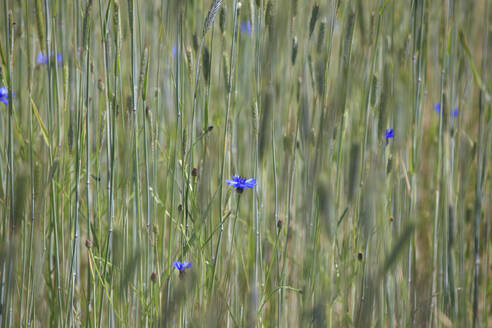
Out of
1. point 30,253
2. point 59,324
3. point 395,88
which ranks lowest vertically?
point 59,324

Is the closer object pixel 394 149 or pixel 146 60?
pixel 146 60

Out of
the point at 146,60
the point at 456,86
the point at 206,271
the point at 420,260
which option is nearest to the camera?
the point at 146,60

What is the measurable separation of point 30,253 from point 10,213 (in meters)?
0.09

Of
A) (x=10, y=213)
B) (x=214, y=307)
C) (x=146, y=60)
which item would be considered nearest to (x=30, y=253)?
(x=10, y=213)

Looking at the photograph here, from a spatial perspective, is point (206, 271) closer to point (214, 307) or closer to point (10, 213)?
point (10, 213)

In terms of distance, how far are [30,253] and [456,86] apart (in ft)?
3.10

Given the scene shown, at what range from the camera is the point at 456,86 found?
3.73ft

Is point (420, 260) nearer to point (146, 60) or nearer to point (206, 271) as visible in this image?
point (206, 271)

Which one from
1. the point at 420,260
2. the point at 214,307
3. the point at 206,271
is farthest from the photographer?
the point at 420,260

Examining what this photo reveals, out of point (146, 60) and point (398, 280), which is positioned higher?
point (146, 60)

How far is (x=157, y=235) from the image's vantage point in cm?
95

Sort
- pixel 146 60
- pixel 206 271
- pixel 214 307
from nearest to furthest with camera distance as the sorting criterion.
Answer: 1. pixel 214 307
2. pixel 146 60
3. pixel 206 271

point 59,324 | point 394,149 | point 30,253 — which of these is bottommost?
point 59,324

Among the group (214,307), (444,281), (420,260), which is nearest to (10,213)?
(214,307)
